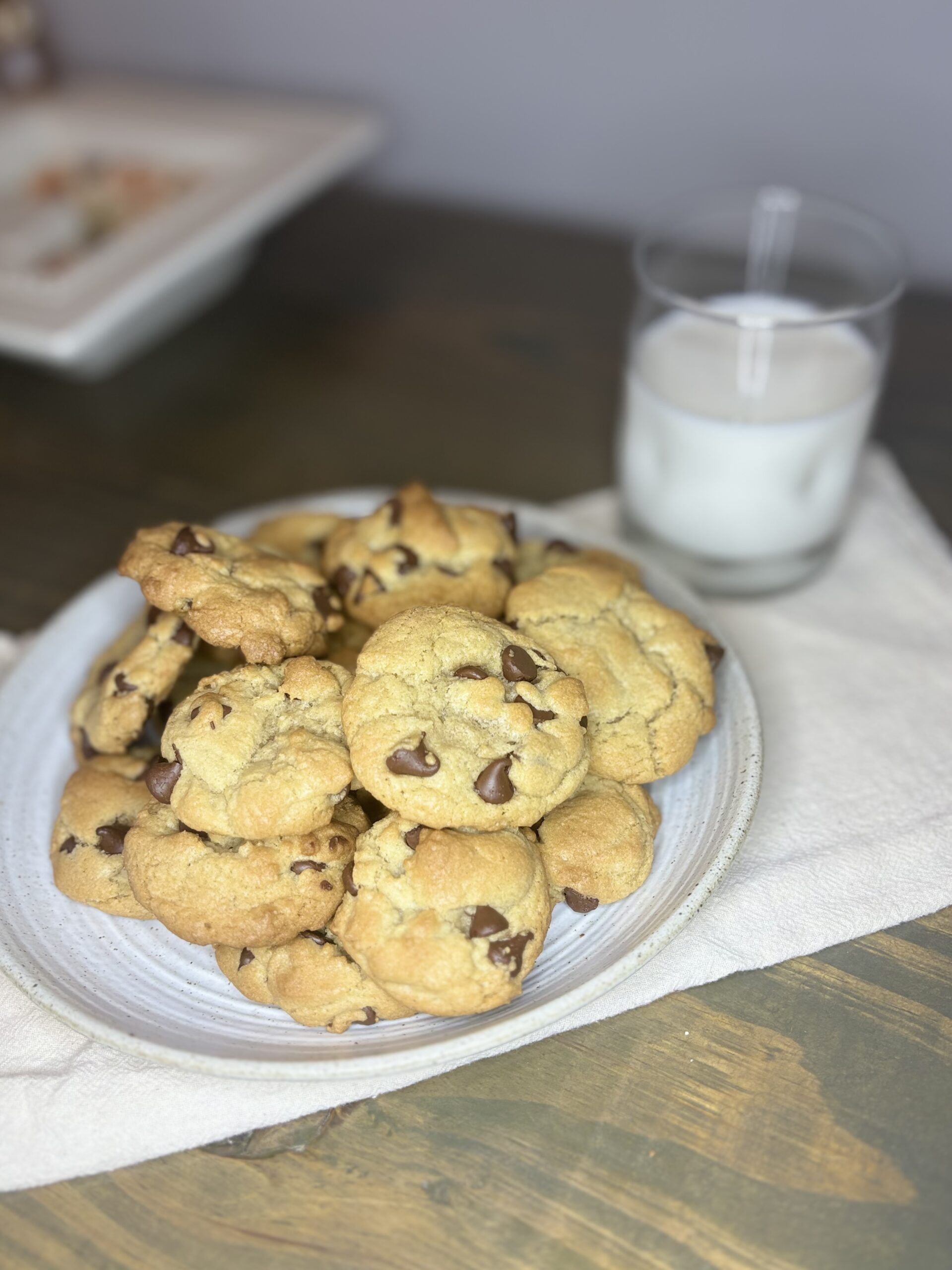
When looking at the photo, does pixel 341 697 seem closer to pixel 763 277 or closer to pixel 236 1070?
pixel 236 1070

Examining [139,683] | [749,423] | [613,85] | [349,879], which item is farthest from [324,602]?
[613,85]

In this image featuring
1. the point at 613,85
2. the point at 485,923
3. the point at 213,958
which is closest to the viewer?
the point at 485,923

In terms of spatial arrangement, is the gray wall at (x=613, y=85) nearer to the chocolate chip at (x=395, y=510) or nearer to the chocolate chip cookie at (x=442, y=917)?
the chocolate chip at (x=395, y=510)

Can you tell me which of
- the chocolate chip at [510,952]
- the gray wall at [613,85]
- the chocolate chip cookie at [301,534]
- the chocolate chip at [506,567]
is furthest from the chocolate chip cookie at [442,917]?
the gray wall at [613,85]

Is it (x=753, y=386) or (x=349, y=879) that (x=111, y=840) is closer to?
(x=349, y=879)

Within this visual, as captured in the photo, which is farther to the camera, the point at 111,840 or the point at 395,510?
the point at 395,510
